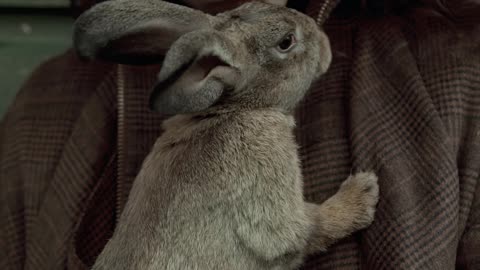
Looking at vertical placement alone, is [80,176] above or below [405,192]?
below

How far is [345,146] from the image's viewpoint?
158 cm

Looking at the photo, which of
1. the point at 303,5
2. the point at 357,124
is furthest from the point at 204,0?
the point at 357,124

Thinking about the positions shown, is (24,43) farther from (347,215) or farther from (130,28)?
(347,215)

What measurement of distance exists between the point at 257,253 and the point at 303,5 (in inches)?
37.4

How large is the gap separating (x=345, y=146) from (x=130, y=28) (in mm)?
653

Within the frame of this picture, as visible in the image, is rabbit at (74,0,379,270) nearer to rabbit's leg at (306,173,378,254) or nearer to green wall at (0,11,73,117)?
rabbit's leg at (306,173,378,254)

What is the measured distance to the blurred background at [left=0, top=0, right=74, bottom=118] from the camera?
3.06 m

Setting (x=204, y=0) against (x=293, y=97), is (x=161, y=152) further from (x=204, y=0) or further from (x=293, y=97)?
(x=204, y=0)

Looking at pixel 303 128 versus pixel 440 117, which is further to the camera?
pixel 303 128

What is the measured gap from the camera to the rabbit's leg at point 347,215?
4.88 feet

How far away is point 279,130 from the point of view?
1549mm

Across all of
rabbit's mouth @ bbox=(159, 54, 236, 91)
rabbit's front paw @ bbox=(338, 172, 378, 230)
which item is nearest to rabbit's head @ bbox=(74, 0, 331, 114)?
rabbit's mouth @ bbox=(159, 54, 236, 91)

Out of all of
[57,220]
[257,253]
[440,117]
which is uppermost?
[440,117]

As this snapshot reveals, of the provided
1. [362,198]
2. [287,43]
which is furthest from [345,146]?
[287,43]
